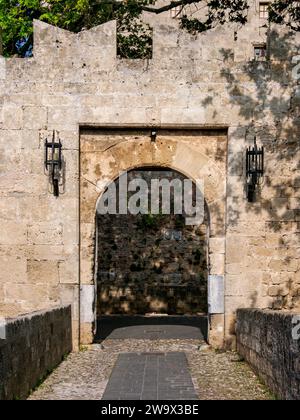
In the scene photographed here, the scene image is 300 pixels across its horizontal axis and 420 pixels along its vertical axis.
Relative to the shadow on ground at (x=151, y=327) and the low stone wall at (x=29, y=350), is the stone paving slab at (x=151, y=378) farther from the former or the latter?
the shadow on ground at (x=151, y=327)

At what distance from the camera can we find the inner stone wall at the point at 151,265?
15234 millimetres

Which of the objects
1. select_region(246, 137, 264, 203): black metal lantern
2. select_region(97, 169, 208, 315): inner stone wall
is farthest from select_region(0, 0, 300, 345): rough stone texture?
select_region(97, 169, 208, 315): inner stone wall

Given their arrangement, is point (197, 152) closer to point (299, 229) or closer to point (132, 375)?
point (299, 229)

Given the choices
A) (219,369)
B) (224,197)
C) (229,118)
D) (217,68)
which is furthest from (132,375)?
(217,68)

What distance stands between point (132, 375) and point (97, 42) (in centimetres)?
516

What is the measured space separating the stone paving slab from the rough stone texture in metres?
1.28

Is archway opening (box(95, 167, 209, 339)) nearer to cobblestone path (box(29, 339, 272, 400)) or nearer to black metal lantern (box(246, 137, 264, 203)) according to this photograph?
cobblestone path (box(29, 339, 272, 400))

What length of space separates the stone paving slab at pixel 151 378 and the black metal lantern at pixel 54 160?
284 centimetres

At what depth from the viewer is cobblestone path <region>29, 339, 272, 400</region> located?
6.22 meters

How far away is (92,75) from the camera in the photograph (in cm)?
932

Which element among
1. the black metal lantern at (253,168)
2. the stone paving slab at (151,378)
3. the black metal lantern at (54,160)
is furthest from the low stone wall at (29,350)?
the black metal lantern at (253,168)

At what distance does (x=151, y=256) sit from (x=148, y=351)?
21.8ft

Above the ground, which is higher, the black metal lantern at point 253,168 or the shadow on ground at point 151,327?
the black metal lantern at point 253,168

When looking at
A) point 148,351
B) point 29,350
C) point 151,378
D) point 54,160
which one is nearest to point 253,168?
point 54,160
